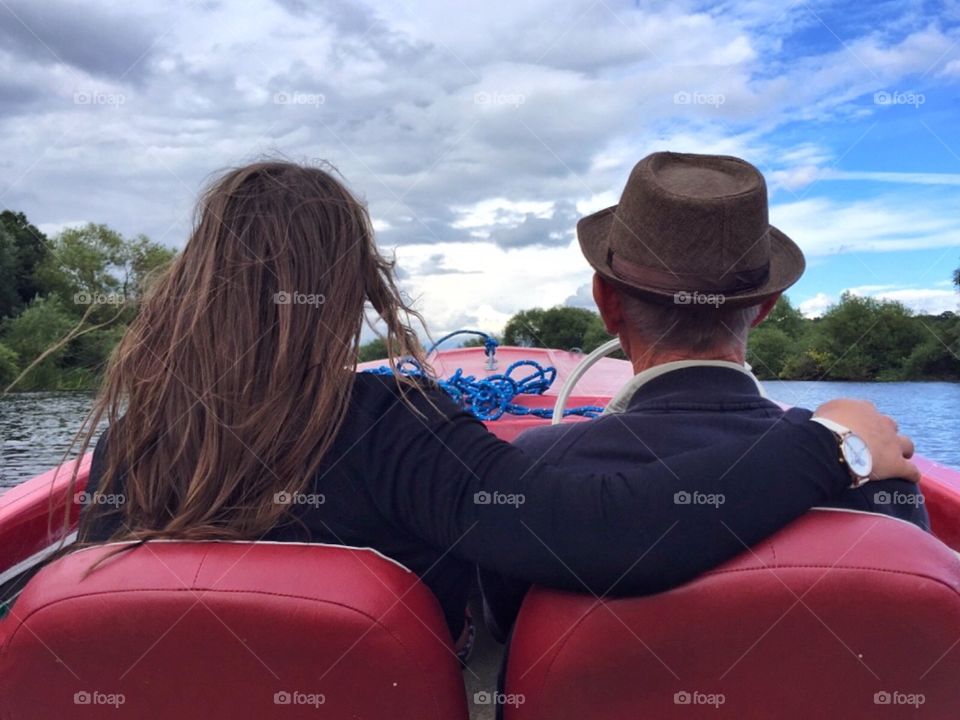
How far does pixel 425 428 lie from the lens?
1415 millimetres

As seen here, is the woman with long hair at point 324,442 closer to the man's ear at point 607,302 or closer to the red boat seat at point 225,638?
the red boat seat at point 225,638

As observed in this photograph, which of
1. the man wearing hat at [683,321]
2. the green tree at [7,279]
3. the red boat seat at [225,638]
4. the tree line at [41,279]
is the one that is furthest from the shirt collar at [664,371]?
the green tree at [7,279]

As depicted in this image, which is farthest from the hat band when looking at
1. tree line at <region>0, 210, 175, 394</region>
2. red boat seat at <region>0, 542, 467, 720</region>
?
tree line at <region>0, 210, 175, 394</region>

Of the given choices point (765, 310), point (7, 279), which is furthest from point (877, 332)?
point (7, 279)

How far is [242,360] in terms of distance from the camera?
1.48 metres

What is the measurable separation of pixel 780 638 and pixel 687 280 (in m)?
0.65

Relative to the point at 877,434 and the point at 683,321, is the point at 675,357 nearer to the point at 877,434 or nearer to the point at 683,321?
the point at 683,321

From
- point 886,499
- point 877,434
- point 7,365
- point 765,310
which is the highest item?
point 7,365

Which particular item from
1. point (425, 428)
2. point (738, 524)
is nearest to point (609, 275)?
point (425, 428)

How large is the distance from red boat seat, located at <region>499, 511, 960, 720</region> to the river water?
13.6ft

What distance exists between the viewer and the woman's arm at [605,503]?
1184 mm

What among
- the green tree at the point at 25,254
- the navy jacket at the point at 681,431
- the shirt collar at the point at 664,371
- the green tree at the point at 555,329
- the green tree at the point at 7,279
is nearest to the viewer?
the navy jacket at the point at 681,431

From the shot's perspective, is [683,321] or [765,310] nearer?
[683,321]

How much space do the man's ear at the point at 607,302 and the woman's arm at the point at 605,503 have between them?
41 centimetres
